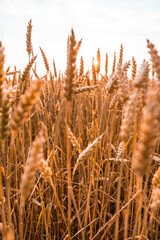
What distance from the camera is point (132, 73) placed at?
86 centimetres

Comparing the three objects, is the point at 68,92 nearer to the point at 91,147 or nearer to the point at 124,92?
the point at 124,92

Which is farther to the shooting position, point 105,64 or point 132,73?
point 105,64

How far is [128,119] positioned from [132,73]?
50 cm

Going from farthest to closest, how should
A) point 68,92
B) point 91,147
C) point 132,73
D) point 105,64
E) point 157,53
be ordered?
1. point 105,64
2. point 132,73
3. point 91,147
4. point 157,53
5. point 68,92

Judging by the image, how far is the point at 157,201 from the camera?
43cm

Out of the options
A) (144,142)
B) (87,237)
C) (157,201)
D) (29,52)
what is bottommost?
(87,237)

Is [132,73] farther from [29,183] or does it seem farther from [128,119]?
[29,183]

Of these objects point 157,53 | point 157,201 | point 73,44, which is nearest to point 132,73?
point 157,53

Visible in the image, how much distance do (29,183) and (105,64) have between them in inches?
56.0

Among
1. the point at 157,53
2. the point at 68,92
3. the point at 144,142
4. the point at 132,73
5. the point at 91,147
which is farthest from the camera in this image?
the point at 132,73

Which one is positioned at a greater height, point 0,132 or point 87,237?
point 0,132

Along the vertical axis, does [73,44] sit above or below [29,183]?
above

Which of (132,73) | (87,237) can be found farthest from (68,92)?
(87,237)

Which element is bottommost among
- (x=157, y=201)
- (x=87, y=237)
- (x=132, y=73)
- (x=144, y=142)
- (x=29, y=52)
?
(x=87, y=237)
